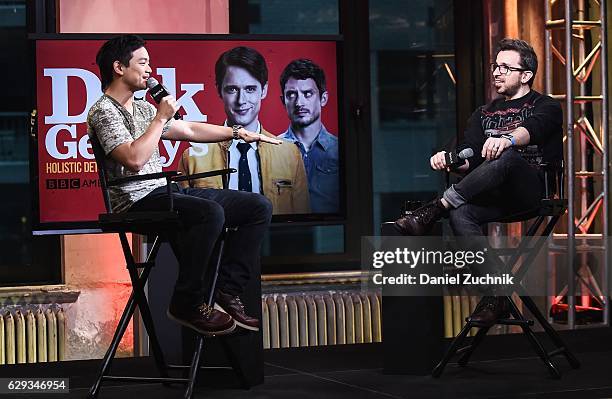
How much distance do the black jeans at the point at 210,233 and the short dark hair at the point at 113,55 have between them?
426mm

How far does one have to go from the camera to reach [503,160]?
3.86m

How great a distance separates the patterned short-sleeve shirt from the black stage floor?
0.69 metres

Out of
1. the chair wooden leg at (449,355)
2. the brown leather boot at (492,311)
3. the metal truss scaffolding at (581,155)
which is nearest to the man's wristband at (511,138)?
the brown leather boot at (492,311)

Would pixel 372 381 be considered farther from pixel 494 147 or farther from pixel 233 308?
pixel 494 147

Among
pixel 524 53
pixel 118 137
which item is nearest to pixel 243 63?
pixel 524 53

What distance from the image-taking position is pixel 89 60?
5.20 metres

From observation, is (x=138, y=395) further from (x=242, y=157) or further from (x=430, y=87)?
(x=430, y=87)

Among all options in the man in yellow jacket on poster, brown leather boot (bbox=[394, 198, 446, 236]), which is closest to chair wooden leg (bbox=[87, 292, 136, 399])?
brown leather boot (bbox=[394, 198, 446, 236])

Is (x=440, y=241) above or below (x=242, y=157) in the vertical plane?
below

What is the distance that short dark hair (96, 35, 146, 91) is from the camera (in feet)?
11.8

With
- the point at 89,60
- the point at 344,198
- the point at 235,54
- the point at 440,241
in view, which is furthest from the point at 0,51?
the point at 440,241

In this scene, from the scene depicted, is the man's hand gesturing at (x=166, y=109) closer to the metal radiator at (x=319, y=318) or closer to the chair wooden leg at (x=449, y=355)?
the chair wooden leg at (x=449, y=355)

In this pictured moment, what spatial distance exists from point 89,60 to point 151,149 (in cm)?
195

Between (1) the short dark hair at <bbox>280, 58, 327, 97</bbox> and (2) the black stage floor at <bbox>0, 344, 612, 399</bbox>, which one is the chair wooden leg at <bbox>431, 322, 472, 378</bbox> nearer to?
(2) the black stage floor at <bbox>0, 344, 612, 399</bbox>
